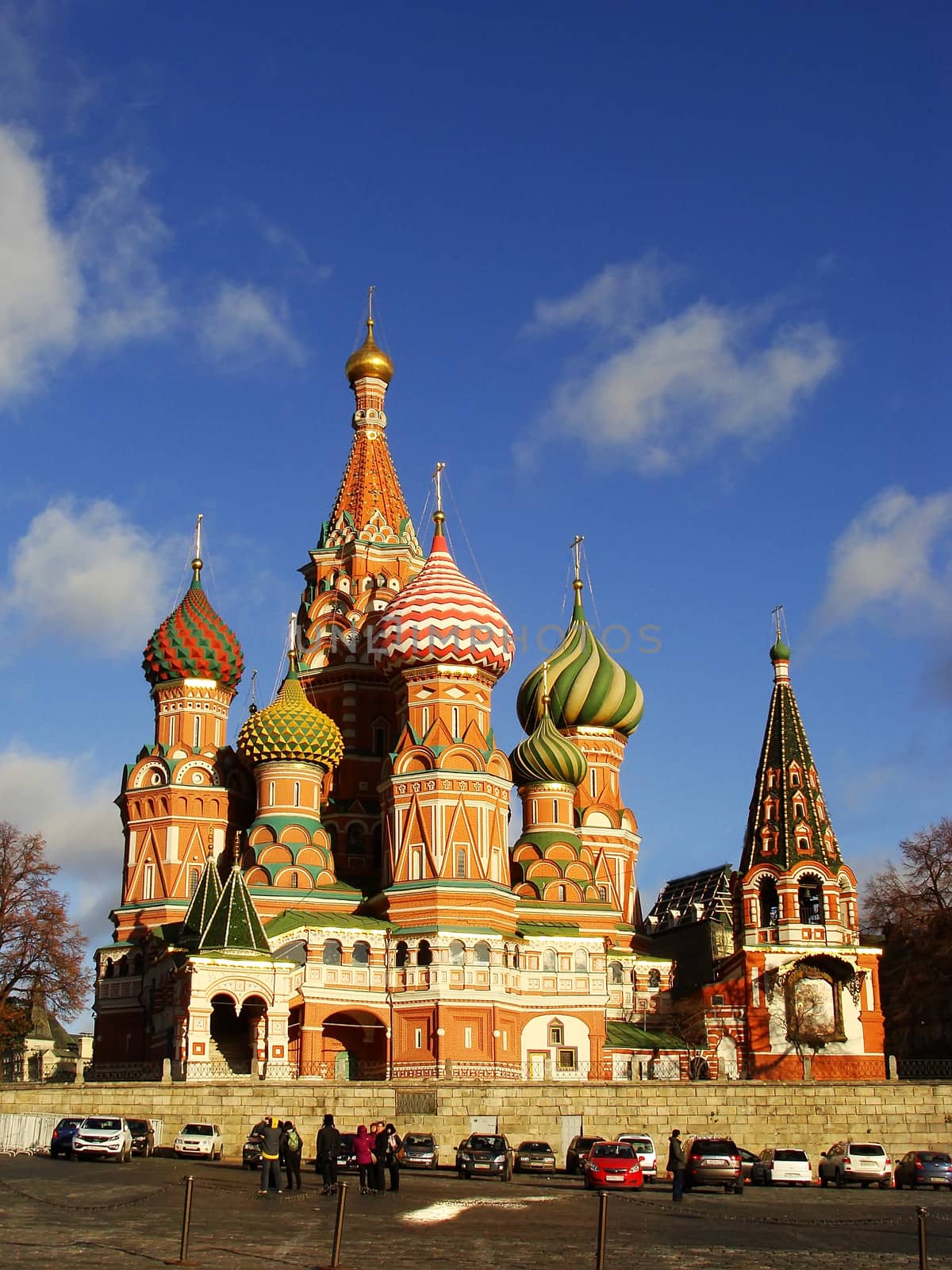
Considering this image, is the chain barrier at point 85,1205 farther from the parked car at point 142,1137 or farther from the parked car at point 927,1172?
the parked car at point 927,1172

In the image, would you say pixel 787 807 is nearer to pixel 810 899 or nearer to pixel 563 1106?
pixel 810 899

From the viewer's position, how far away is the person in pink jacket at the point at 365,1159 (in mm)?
26625

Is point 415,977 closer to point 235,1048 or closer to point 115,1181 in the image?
point 235,1048

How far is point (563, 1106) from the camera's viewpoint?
37.5 m

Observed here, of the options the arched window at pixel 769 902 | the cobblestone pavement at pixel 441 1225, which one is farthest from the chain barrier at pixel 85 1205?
the arched window at pixel 769 902

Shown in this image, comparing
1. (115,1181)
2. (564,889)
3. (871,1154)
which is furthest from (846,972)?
(115,1181)

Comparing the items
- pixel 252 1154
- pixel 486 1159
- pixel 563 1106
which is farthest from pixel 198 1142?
pixel 563 1106

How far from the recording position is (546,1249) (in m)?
20.1

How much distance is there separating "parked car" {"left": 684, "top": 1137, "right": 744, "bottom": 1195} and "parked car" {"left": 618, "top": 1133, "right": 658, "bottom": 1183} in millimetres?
1719

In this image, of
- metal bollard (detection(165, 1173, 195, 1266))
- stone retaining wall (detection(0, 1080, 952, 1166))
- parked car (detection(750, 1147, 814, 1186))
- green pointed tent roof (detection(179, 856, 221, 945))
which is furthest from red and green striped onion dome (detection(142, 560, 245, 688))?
metal bollard (detection(165, 1173, 195, 1266))

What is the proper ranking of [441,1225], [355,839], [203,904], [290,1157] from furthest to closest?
[355,839], [203,904], [290,1157], [441,1225]

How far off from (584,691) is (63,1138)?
34.2m

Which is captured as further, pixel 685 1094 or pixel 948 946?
pixel 948 946

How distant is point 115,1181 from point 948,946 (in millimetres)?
30602
